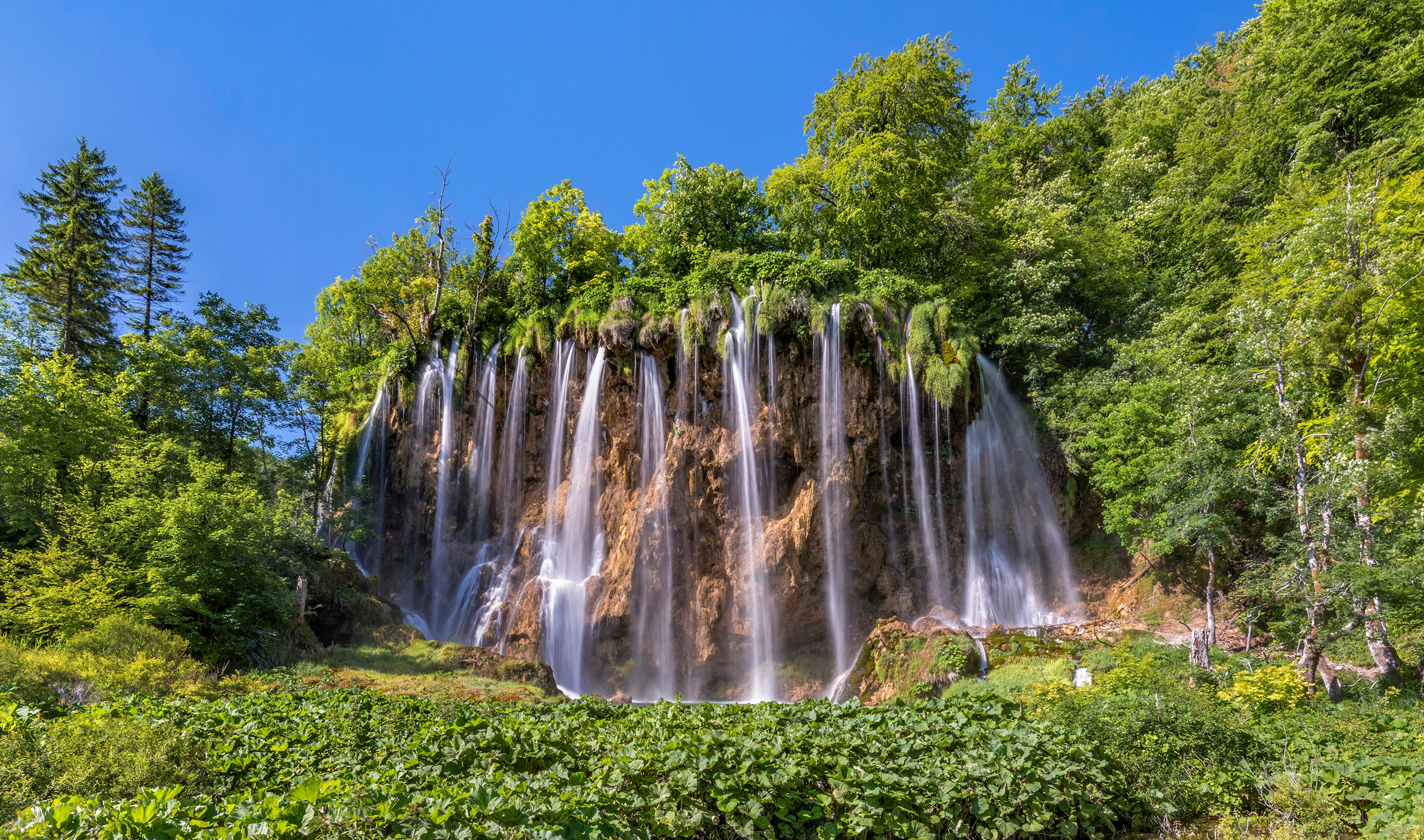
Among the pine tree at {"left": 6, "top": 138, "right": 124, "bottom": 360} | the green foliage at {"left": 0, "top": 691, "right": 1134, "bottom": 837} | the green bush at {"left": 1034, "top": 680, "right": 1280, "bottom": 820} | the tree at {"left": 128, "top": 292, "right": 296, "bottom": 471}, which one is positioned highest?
the pine tree at {"left": 6, "top": 138, "right": 124, "bottom": 360}

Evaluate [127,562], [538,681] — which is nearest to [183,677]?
[127,562]

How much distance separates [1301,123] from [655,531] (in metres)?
24.4

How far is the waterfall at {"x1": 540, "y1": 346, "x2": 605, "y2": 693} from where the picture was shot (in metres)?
20.1

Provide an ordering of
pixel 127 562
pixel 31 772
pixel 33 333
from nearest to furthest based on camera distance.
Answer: pixel 31 772 < pixel 127 562 < pixel 33 333

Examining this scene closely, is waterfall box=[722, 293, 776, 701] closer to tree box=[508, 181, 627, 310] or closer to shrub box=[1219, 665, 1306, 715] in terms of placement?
tree box=[508, 181, 627, 310]

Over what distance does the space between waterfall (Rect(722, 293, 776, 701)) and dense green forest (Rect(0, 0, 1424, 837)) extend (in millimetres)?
1088

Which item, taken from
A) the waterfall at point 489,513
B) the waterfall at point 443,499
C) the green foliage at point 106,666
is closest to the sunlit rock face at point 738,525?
the waterfall at point 489,513

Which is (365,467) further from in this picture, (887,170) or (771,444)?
(887,170)

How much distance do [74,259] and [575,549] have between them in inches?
913

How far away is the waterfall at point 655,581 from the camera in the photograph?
65.0ft

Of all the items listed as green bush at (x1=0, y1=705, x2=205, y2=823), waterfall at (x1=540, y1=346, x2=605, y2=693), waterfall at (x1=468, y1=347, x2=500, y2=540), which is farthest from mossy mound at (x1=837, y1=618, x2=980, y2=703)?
waterfall at (x1=468, y1=347, x2=500, y2=540)

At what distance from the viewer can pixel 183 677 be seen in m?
10.4

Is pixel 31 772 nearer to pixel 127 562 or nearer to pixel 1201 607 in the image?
pixel 127 562

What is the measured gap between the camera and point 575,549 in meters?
21.7
